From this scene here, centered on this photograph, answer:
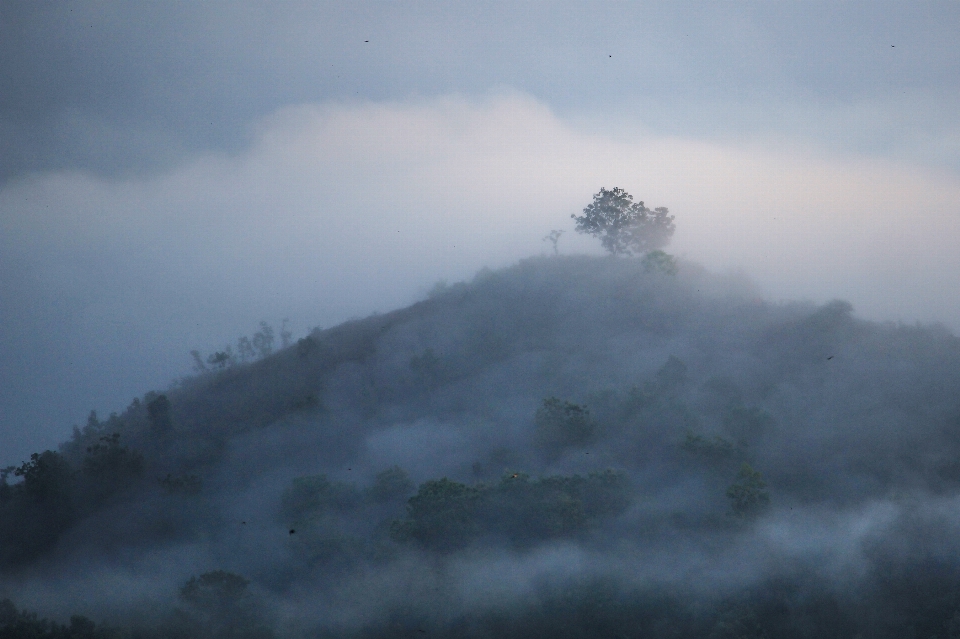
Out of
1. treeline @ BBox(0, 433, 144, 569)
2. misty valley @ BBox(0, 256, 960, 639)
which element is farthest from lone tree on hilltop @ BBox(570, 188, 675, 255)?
treeline @ BBox(0, 433, 144, 569)

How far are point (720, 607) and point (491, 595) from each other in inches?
844

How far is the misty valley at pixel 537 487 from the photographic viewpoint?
63.3m

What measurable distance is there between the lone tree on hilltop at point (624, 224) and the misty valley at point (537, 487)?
26.8 ft

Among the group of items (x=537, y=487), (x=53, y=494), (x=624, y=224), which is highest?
(x=624, y=224)

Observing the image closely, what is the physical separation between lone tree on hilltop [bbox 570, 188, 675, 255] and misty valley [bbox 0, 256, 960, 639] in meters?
8.16

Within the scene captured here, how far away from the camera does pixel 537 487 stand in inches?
2987

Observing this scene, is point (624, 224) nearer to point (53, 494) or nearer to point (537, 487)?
point (537, 487)

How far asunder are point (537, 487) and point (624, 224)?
74199 mm

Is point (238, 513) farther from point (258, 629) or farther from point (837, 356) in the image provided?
point (837, 356)

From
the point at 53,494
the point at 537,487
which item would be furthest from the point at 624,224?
the point at 53,494

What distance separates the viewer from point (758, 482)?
72.1 m

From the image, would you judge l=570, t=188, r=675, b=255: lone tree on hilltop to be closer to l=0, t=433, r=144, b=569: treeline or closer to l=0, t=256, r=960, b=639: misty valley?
l=0, t=256, r=960, b=639: misty valley

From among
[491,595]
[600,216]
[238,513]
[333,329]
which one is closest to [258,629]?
[491,595]

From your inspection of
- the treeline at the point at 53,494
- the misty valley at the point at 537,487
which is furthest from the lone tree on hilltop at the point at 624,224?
the treeline at the point at 53,494
